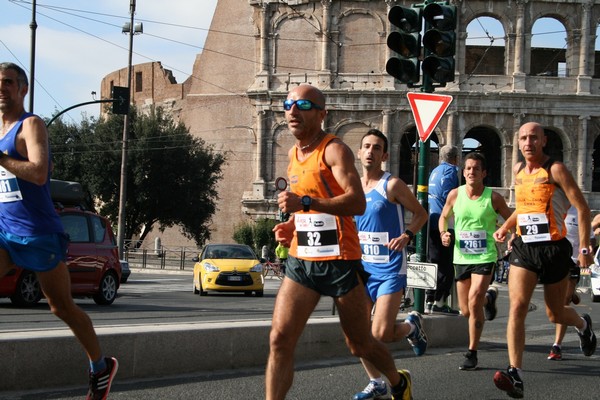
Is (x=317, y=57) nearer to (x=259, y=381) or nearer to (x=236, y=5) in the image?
(x=236, y=5)

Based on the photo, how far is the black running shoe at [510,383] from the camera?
7062 millimetres

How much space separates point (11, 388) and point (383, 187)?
10.2 feet

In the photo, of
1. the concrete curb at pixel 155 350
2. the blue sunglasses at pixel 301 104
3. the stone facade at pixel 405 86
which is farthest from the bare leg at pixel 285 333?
the stone facade at pixel 405 86

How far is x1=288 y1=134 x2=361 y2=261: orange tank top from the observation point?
5.88 metres

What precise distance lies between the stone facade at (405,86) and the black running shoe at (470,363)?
144 ft

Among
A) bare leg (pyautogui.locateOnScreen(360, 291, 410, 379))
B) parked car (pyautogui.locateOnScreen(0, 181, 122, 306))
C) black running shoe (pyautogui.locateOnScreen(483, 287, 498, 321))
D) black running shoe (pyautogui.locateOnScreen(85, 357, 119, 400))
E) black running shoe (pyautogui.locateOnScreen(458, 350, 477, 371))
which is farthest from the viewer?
parked car (pyautogui.locateOnScreen(0, 181, 122, 306))

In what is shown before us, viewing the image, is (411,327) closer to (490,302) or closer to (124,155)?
(490,302)

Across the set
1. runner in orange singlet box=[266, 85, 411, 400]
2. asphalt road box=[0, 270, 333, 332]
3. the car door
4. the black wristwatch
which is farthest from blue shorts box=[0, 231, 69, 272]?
the car door

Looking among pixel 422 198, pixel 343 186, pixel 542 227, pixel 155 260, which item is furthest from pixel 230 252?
pixel 155 260

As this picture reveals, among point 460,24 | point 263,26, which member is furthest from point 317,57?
point 460,24

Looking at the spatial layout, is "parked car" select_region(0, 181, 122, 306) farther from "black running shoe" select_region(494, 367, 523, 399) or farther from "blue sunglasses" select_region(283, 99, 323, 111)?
"blue sunglasses" select_region(283, 99, 323, 111)

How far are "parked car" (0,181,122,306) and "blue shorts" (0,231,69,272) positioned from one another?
10.8 m

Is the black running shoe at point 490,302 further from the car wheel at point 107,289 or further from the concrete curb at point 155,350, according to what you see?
the car wheel at point 107,289

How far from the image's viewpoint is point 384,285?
762cm
